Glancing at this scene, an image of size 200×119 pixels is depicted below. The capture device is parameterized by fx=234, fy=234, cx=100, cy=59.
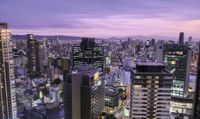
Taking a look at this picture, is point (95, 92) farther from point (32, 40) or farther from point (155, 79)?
point (32, 40)

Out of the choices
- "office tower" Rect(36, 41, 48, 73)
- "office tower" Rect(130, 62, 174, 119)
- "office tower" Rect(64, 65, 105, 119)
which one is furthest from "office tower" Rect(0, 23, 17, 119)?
"office tower" Rect(36, 41, 48, 73)

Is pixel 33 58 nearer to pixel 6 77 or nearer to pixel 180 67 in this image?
pixel 6 77

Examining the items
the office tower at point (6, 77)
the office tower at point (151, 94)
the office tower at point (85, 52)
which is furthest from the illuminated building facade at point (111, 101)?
the office tower at point (6, 77)

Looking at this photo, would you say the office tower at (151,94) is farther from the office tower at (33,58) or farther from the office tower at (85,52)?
the office tower at (33,58)

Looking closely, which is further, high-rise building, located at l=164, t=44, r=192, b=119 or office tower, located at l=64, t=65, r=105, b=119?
high-rise building, located at l=164, t=44, r=192, b=119

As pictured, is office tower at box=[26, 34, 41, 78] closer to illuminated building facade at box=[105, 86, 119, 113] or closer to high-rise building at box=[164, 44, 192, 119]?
illuminated building facade at box=[105, 86, 119, 113]
